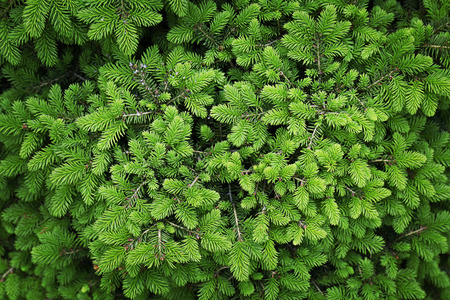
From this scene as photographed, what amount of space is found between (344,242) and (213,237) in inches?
31.7

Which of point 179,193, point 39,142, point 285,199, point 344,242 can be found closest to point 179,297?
point 179,193

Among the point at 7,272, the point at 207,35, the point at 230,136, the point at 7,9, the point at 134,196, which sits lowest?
the point at 7,272

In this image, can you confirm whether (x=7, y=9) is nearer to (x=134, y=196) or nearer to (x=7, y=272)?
(x=134, y=196)

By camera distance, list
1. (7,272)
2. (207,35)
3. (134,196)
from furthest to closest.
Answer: (7,272), (207,35), (134,196)

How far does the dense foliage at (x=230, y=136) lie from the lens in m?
1.48

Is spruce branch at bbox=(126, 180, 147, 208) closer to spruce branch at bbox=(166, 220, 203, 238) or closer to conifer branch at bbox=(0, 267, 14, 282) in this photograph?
spruce branch at bbox=(166, 220, 203, 238)

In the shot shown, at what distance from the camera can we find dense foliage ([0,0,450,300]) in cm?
148

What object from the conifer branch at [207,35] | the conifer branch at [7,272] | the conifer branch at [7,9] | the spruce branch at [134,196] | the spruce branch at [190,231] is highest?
the conifer branch at [7,9]

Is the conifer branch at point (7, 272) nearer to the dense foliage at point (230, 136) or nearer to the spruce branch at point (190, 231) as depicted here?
the dense foliage at point (230, 136)

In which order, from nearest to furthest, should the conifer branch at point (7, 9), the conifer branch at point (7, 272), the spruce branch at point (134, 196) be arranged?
Result: the spruce branch at point (134, 196) → the conifer branch at point (7, 9) → the conifer branch at point (7, 272)

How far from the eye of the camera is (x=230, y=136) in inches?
59.8

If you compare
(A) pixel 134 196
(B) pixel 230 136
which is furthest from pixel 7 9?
→ (B) pixel 230 136

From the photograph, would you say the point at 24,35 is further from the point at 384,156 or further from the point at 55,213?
the point at 384,156

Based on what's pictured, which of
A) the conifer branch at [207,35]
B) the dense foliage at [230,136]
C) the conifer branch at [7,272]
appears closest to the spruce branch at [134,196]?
the dense foliage at [230,136]
